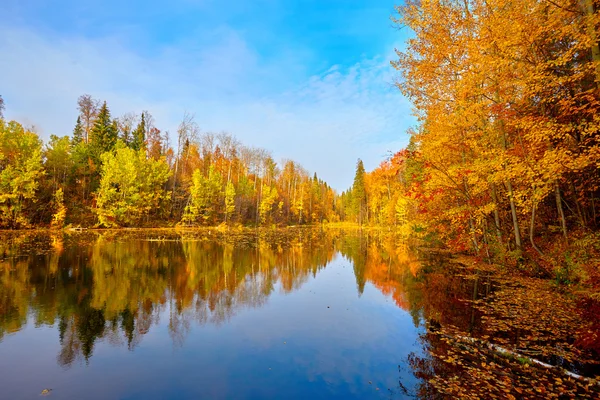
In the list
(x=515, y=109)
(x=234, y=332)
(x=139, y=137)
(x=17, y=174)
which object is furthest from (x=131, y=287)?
(x=139, y=137)

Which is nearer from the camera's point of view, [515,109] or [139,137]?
[515,109]

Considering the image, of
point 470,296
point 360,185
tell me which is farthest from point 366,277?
point 360,185

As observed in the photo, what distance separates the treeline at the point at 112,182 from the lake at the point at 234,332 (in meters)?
24.5

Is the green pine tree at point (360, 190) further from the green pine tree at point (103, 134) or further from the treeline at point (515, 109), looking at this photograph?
the treeline at point (515, 109)

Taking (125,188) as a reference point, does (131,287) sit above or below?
below

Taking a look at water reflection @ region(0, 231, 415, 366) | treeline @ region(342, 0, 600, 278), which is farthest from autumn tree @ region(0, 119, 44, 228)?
treeline @ region(342, 0, 600, 278)

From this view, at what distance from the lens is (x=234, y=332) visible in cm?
734

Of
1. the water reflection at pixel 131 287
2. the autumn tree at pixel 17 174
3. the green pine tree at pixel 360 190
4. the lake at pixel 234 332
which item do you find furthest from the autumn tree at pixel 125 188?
the green pine tree at pixel 360 190

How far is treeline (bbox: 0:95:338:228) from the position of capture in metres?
31.1

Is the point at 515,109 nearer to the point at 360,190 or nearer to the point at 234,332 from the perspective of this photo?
Result: the point at 234,332

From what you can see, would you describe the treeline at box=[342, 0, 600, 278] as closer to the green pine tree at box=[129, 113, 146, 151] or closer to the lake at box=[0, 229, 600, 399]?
the lake at box=[0, 229, 600, 399]

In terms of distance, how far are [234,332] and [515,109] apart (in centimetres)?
1213

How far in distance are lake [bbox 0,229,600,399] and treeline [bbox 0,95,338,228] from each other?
24.5 m

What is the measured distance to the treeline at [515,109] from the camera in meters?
8.26
